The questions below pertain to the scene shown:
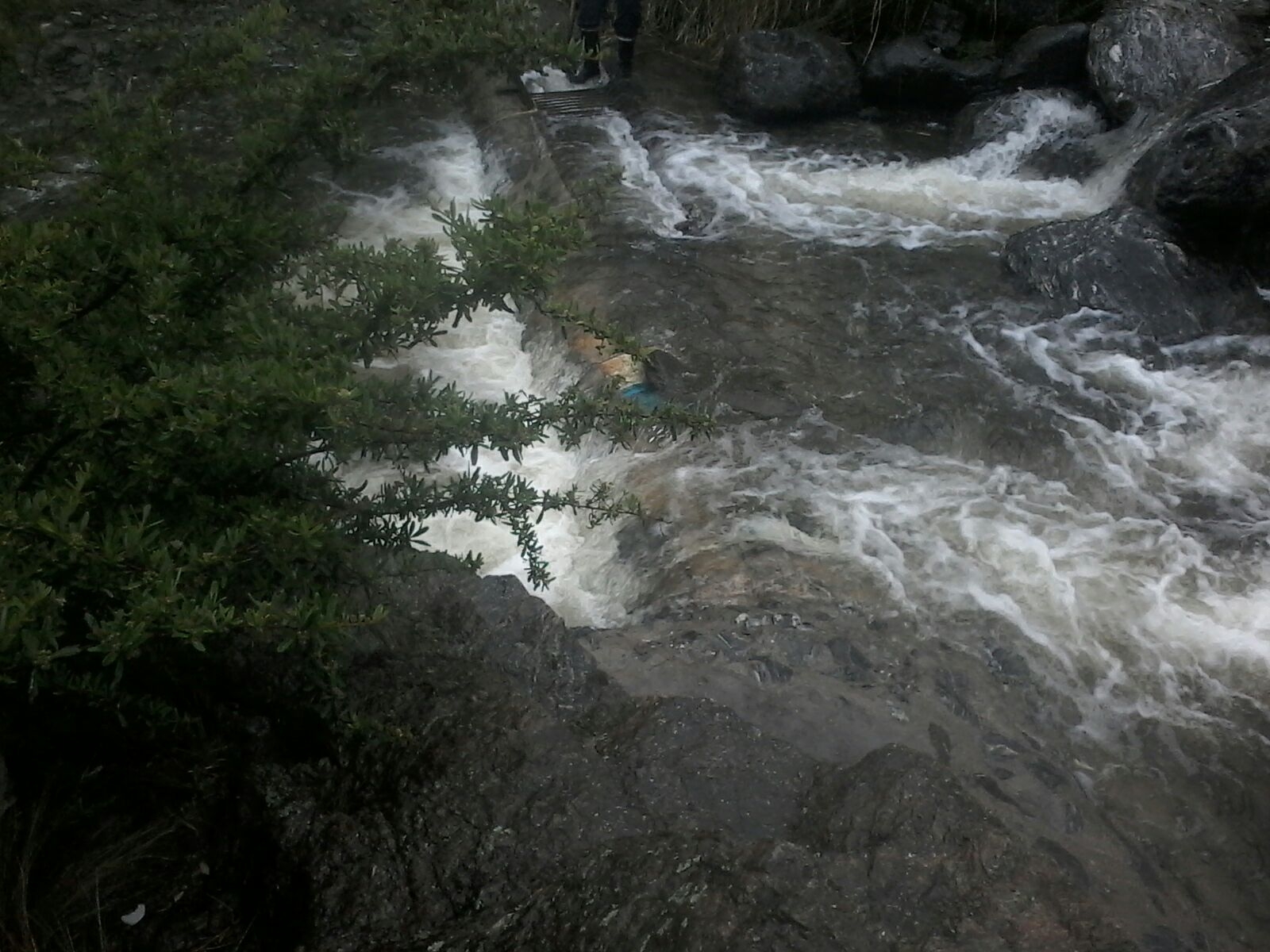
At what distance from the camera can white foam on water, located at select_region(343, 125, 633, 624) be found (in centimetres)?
438

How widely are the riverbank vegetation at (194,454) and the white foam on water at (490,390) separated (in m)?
0.56

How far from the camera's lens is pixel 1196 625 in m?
4.16

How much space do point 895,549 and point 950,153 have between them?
15.8ft

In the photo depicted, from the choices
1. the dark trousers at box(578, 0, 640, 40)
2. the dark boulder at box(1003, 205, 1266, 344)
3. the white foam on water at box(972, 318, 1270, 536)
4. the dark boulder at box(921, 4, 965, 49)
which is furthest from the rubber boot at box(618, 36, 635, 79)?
the white foam on water at box(972, 318, 1270, 536)

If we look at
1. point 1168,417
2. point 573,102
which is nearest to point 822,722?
point 1168,417

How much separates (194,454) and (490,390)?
11.2ft

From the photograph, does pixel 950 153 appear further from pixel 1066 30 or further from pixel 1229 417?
pixel 1229 417

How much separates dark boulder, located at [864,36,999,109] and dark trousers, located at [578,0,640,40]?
1955mm

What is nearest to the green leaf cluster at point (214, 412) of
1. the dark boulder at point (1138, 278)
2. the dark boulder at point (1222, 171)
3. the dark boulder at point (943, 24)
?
the dark boulder at point (1138, 278)

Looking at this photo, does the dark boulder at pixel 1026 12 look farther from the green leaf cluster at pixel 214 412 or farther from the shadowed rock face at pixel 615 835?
the shadowed rock face at pixel 615 835

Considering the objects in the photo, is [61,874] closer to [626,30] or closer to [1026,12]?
[626,30]

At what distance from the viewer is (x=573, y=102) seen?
8398mm

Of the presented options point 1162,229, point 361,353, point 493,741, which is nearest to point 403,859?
point 493,741

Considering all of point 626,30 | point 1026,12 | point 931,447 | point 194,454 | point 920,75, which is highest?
point 194,454
